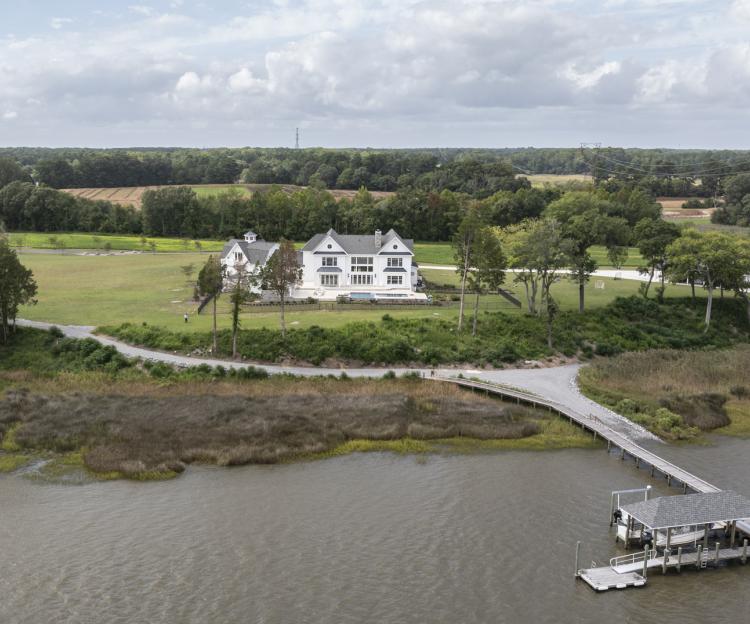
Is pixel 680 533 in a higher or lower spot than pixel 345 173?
lower

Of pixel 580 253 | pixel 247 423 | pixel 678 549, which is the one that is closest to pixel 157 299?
pixel 247 423

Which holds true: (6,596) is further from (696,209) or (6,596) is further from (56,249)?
(696,209)

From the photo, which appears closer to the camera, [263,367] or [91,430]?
[91,430]

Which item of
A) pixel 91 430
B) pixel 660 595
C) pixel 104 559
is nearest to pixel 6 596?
pixel 104 559

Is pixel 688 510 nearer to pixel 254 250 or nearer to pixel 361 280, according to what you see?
pixel 361 280

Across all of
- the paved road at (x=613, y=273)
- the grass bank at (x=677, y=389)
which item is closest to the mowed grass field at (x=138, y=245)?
the paved road at (x=613, y=273)

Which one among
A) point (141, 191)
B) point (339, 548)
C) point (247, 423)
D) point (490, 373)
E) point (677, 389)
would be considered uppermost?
point (141, 191)

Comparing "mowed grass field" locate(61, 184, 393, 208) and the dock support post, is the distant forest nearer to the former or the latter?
"mowed grass field" locate(61, 184, 393, 208)
